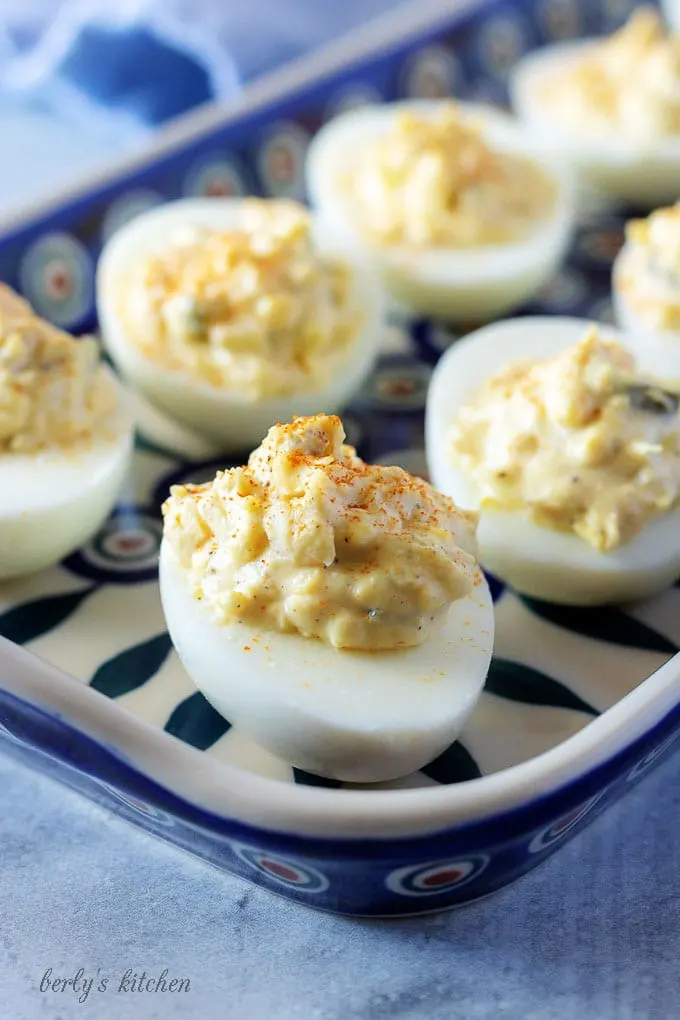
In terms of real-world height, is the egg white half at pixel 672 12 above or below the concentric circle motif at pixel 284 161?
below

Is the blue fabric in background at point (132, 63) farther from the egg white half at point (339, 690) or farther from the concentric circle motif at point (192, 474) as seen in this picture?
the egg white half at point (339, 690)

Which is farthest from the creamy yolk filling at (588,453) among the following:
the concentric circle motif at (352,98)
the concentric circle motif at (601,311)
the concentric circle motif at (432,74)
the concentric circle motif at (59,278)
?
the concentric circle motif at (432,74)

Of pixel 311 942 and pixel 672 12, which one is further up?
pixel 311 942

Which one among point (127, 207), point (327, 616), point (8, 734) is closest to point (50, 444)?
point (8, 734)

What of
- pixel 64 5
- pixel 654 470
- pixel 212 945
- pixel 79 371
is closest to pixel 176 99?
pixel 64 5

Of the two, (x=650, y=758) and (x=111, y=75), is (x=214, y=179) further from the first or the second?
(x=650, y=758)

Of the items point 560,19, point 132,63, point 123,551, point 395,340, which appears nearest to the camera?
point 123,551
